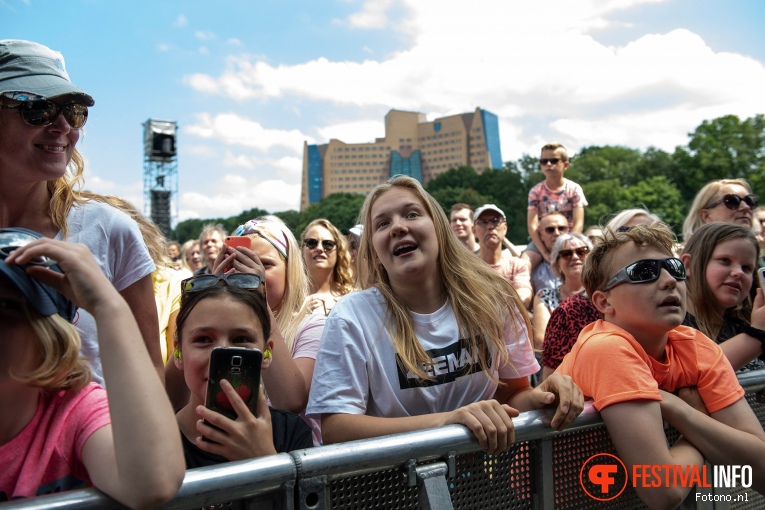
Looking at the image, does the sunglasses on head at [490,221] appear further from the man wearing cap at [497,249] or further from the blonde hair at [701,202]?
the blonde hair at [701,202]

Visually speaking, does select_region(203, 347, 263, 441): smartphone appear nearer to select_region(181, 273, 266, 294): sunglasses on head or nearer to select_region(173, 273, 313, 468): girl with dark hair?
select_region(173, 273, 313, 468): girl with dark hair

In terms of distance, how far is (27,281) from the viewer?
4.45 feet

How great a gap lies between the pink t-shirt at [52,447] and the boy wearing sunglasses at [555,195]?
6.39m

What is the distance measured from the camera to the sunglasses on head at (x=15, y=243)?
1.36 metres

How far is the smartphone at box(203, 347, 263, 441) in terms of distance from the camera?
153 centimetres

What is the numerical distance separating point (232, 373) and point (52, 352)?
409mm

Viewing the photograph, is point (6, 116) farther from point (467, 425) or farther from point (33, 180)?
point (467, 425)

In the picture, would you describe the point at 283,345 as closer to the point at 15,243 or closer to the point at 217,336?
the point at 217,336

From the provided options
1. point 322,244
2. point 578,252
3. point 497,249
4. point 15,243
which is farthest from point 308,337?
point 497,249

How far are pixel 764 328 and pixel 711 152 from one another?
53354 millimetres

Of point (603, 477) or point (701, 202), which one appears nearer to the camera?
point (603, 477)

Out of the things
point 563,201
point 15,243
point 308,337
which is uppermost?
point 563,201

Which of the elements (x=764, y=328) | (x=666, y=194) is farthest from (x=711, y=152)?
(x=764, y=328)

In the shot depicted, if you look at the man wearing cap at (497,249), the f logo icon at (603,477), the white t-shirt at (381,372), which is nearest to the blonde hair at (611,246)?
the white t-shirt at (381,372)
